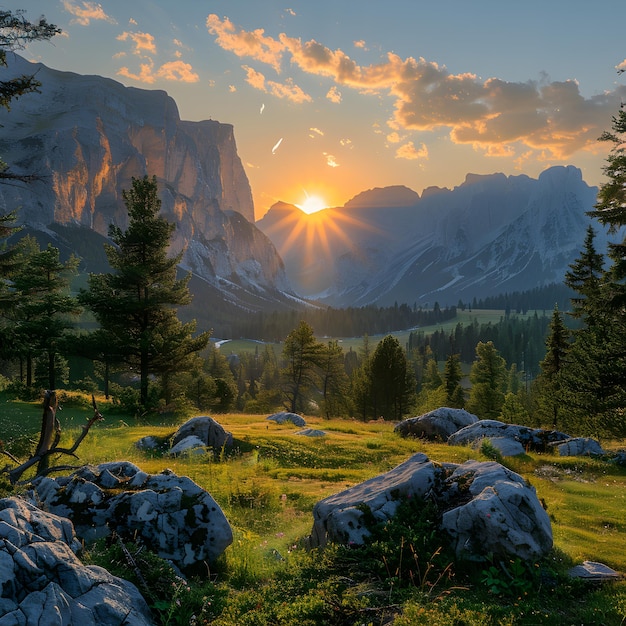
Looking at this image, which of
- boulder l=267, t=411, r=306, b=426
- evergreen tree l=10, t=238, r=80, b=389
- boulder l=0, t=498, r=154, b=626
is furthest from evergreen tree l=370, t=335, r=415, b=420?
boulder l=0, t=498, r=154, b=626

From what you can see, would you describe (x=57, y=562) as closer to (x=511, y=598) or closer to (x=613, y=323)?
(x=511, y=598)

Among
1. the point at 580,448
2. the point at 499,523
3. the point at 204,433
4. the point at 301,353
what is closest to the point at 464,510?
the point at 499,523

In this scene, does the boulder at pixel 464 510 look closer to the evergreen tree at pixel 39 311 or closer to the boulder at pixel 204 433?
the boulder at pixel 204 433

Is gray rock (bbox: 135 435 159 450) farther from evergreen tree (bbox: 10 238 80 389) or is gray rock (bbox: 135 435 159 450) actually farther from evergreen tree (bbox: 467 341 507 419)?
evergreen tree (bbox: 467 341 507 419)

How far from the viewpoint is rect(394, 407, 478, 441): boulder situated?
982 inches

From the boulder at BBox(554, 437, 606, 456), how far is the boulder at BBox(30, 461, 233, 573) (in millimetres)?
18612

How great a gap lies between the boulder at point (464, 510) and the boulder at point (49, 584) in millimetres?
3550

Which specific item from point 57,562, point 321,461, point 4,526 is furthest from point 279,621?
point 321,461

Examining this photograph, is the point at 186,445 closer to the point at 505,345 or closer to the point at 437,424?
the point at 437,424

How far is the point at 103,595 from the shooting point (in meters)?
4.43

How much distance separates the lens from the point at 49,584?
409 cm

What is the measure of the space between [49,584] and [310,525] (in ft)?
19.3

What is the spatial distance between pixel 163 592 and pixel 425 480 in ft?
16.6

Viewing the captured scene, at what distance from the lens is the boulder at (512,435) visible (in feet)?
67.7
